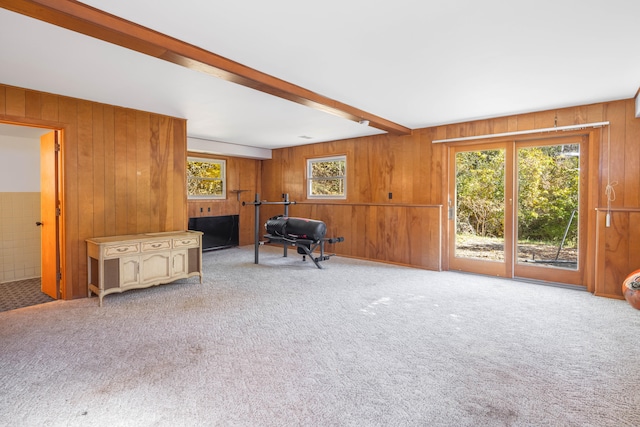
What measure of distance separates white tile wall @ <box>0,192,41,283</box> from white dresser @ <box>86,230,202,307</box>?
1.67 metres

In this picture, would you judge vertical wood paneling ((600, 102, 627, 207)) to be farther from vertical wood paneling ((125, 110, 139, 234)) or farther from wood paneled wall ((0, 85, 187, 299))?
vertical wood paneling ((125, 110, 139, 234))

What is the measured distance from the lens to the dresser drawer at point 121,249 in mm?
3537

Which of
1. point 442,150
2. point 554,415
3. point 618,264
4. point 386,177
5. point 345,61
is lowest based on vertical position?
point 554,415

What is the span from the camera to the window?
662 cm

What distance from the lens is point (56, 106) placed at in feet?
11.9

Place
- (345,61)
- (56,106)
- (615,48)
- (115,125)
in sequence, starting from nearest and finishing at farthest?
1. (615,48)
2. (345,61)
3. (56,106)
4. (115,125)

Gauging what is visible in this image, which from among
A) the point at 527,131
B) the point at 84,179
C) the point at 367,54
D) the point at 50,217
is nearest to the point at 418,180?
the point at 527,131

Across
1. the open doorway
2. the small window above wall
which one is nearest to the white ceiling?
the open doorway

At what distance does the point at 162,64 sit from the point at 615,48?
11.8 ft

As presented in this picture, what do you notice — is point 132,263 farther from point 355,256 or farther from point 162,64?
point 355,256

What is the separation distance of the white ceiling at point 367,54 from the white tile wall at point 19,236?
207cm

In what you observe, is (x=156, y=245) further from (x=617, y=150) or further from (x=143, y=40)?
(x=617, y=150)

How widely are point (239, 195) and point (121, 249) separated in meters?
4.09

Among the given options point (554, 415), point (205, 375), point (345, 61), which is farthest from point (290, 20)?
point (554, 415)
